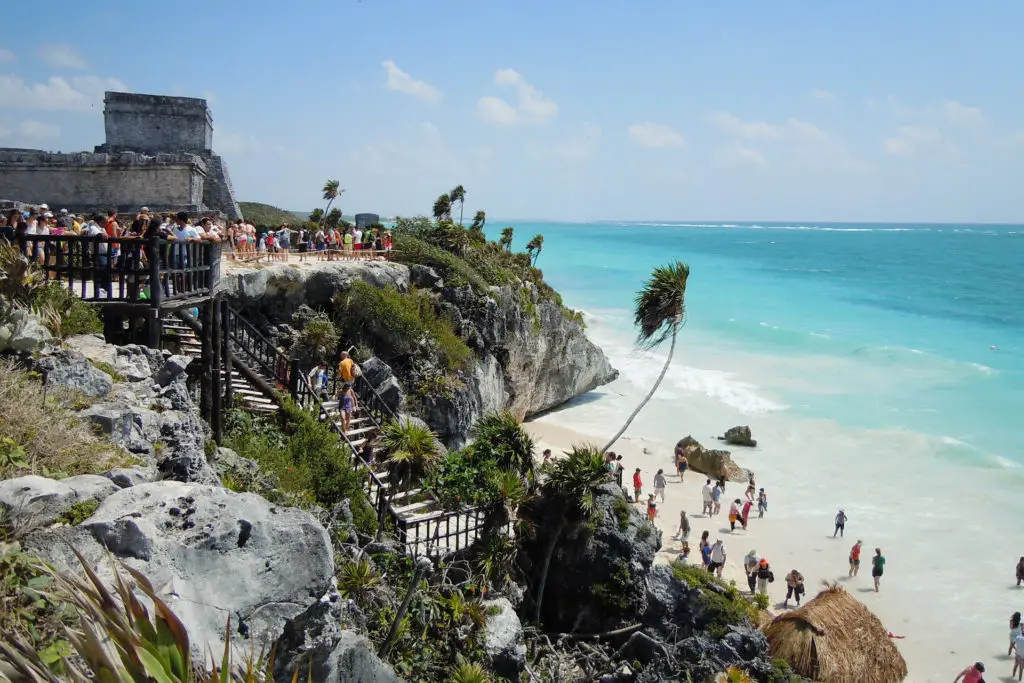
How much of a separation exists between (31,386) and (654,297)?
13810mm

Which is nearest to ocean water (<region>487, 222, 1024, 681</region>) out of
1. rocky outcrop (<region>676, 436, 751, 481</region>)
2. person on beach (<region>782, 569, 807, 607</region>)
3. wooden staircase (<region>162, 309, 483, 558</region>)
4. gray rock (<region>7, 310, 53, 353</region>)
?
rocky outcrop (<region>676, 436, 751, 481</region>)

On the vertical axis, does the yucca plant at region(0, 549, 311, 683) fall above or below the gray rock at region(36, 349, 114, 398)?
below

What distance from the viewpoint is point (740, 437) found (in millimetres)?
29141

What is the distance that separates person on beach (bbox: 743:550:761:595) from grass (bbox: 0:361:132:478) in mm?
15297

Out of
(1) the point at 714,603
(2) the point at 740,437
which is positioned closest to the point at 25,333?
(1) the point at 714,603

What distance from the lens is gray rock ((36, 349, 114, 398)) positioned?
777 centimetres

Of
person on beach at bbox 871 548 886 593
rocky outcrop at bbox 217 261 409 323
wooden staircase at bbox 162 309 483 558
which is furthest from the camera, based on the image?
rocky outcrop at bbox 217 261 409 323

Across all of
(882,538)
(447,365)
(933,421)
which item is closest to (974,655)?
(882,538)

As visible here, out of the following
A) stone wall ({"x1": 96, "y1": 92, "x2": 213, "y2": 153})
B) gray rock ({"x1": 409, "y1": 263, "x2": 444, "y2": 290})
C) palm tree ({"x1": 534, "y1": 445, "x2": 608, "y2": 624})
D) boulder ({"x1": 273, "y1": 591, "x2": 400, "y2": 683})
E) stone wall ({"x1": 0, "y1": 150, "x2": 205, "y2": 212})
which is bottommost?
palm tree ({"x1": 534, "y1": 445, "x2": 608, "y2": 624})

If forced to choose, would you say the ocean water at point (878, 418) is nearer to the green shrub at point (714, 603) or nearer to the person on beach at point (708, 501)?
the person on beach at point (708, 501)

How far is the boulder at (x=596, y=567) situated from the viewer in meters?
13.4

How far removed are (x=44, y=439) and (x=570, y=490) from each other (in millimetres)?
8538

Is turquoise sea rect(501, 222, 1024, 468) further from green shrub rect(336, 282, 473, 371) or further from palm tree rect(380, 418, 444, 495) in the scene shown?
palm tree rect(380, 418, 444, 495)

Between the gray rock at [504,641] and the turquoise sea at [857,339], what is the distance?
24970 millimetres
